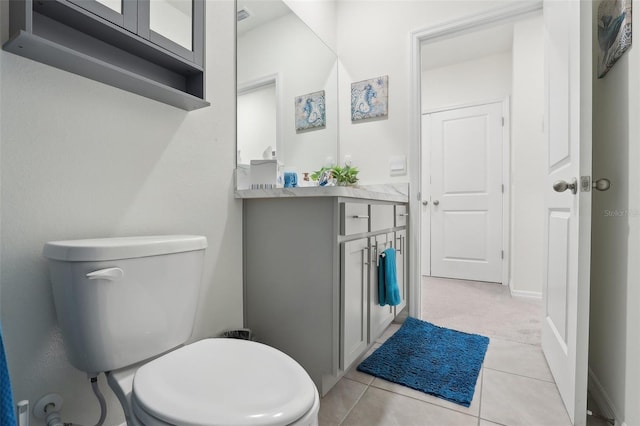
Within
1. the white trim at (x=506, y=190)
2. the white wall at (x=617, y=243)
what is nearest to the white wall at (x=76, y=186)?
the white wall at (x=617, y=243)

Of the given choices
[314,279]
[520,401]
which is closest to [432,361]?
[520,401]

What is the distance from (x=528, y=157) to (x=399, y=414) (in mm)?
2570

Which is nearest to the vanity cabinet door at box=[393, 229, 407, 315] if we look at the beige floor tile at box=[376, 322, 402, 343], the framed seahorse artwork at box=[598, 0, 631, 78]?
the beige floor tile at box=[376, 322, 402, 343]

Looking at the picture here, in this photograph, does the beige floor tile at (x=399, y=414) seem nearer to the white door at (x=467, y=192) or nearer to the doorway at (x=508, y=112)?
the doorway at (x=508, y=112)

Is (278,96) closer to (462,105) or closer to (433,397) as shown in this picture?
(433,397)

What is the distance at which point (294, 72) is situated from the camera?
7.04 ft

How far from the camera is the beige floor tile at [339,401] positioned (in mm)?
1220

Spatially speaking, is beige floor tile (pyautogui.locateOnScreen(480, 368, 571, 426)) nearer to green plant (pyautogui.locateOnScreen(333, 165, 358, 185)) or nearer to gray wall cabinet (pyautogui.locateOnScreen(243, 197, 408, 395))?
gray wall cabinet (pyautogui.locateOnScreen(243, 197, 408, 395))

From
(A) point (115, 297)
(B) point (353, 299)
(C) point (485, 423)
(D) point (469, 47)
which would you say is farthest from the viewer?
(D) point (469, 47)

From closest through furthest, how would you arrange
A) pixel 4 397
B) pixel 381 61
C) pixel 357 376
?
pixel 4 397 < pixel 357 376 < pixel 381 61

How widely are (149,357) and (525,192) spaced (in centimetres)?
310

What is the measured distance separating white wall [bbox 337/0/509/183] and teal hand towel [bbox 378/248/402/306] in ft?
2.47

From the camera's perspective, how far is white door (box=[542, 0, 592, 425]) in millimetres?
1103

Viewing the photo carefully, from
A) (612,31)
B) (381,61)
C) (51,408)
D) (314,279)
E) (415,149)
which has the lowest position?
(51,408)
